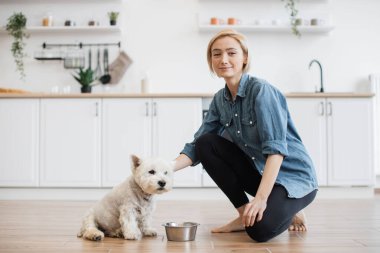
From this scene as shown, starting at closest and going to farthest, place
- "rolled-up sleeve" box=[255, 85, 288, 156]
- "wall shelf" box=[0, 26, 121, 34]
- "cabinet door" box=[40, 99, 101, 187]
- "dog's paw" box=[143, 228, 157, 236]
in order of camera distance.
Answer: "rolled-up sleeve" box=[255, 85, 288, 156] < "dog's paw" box=[143, 228, 157, 236] < "cabinet door" box=[40, 99, 101, 187] < "wall shelf" box=[0, 26, 121, 34]

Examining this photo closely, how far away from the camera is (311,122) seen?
409 cm

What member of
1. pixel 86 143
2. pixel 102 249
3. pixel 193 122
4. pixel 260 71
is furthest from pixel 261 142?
pixel 260 71

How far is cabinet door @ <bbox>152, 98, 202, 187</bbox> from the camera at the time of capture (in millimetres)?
4062

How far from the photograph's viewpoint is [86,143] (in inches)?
160

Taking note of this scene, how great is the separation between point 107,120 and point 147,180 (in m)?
2.24

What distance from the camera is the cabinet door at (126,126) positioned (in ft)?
13.3

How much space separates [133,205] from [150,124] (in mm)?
2093

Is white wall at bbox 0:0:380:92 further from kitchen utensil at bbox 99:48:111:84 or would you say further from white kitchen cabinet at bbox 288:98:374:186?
white kitchen cabinet at bbox 288:98:374:186

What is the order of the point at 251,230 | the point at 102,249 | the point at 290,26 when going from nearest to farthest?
1. the point at 102,249
2. the point at 251,230
3. the point at 290,26

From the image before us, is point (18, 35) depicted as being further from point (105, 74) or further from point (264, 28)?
point (264, 28)

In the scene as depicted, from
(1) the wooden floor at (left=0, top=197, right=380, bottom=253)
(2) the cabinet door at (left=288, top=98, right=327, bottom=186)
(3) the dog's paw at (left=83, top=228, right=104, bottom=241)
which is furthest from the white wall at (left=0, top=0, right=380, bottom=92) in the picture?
(3) the dog's paw at (left=83, top=228, right=104, bottom=241)

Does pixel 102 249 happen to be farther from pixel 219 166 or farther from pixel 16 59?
pixel 16 59

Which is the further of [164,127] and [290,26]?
[290,26]

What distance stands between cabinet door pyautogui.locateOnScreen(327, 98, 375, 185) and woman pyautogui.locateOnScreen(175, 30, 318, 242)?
1.89m
